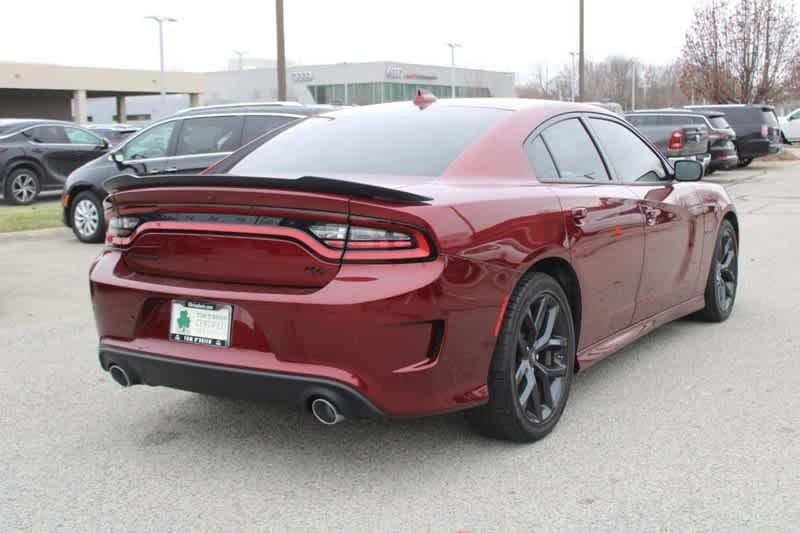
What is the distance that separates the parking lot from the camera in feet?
11.5

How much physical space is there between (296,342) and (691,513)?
159 cm

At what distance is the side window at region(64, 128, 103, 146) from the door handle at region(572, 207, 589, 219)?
52.6 feet

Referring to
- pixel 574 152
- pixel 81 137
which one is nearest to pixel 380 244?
pixel 574 152

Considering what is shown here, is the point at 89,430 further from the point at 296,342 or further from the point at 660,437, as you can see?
the point at 660,437

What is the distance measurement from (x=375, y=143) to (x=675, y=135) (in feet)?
60.2

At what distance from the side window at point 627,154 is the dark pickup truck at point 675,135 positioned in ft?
52.4

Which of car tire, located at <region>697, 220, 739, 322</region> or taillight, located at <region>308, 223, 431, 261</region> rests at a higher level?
taillight, located at <region>308, 223, 431, 261</region>

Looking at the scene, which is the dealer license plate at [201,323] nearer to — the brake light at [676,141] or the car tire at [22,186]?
the car tire at [22,186]

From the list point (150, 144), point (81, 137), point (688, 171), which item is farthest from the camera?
point (81, 137)

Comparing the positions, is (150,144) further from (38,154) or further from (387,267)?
(387,267)

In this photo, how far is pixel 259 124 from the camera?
11297 millimetres

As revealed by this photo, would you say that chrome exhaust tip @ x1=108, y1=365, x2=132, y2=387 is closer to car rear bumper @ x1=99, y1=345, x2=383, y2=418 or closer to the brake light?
car rear bumper @ x1=99, y1=345, x2=383, y2=418

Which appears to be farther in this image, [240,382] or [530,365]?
[530,365]

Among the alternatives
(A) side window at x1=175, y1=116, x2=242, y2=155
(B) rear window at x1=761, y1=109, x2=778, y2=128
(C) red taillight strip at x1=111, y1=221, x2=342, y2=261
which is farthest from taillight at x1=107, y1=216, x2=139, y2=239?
(B) rear window at x1=761, y1=109, x2=778, y2=128
